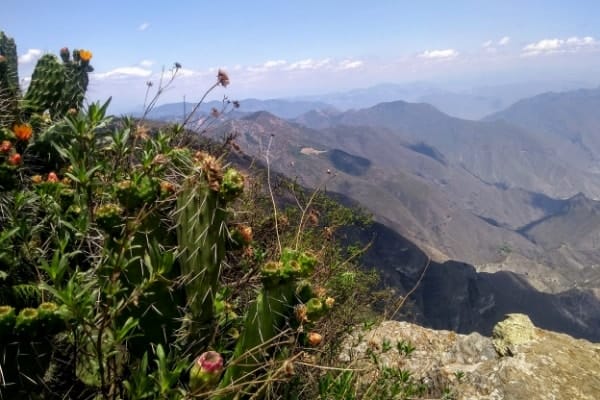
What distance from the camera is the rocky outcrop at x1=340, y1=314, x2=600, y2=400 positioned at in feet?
16.9

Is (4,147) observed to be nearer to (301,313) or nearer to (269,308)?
(269,308)

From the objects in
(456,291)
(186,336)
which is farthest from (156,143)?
(456,291)

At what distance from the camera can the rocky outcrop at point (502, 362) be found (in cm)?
516

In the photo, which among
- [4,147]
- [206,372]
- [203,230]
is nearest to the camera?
[206,372]

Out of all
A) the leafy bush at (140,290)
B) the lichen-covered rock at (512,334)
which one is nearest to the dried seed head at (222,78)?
the leafy bush at (140,290)

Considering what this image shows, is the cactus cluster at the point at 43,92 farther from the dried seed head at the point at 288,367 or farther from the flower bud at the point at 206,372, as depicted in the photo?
the dried seed head at the point at 288,367

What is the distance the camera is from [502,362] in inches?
229

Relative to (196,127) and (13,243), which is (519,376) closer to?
(196,127)

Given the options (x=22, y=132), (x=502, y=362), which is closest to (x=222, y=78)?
(x=22, y=132)

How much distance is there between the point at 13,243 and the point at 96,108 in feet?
3.28

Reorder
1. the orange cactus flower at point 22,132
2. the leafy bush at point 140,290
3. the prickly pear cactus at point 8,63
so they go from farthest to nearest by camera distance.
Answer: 1. the prickly pear cactus at point 8,63
2. the orange cactus flower at point 22,132
3. the leafy bush at point 140,290

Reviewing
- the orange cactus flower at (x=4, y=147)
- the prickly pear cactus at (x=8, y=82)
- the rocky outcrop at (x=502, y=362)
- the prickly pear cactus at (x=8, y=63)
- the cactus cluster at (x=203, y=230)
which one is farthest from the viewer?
the rocky outcrop at (x=502, y=362)

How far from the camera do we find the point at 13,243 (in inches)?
106

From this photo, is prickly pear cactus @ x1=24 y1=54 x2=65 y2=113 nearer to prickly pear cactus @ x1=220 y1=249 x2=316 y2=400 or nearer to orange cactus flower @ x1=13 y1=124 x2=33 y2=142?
orange cactus flower @ x1=13 y1=124 x2=33 y2=142
